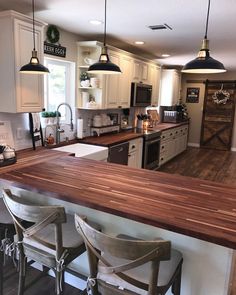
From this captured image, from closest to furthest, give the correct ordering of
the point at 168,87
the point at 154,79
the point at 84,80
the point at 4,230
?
1. the point at 4,230
2. the point at 84,80
3. the point at 154,79
4. the point at 168,87

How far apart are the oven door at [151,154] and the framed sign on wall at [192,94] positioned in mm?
3509

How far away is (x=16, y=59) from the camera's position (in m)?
2.56

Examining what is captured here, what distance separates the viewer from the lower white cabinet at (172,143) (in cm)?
572

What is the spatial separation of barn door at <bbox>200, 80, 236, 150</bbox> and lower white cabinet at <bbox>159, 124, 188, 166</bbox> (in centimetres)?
116

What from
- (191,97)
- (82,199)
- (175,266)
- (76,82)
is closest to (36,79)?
(76,82)

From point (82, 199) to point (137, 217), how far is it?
1.19 feet

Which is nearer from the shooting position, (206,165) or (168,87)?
(206,165)

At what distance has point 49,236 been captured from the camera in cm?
162

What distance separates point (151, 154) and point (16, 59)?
Answer: 3146 millimetres

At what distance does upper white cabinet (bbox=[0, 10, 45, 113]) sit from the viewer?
251cm

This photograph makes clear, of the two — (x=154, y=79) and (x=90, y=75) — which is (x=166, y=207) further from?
(x=154, y=79)

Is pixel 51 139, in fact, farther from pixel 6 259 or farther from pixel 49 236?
pixel 49 236

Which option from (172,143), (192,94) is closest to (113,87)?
(172,143)

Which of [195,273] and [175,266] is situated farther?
[195,273]
